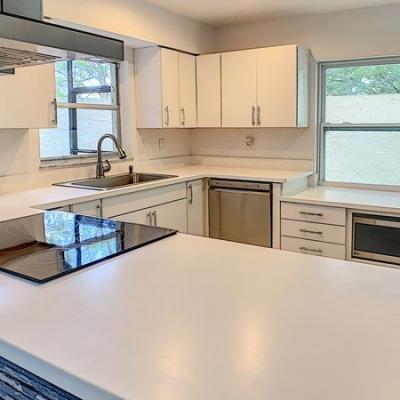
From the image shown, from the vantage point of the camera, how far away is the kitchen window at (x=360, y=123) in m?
3.80

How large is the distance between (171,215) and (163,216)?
0.10 meters

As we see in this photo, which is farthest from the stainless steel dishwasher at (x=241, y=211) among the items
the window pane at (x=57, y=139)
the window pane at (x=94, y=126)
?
the window pane at (x=57, y=139)

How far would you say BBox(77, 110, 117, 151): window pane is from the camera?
373 centimetres

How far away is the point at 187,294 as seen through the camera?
117 cm

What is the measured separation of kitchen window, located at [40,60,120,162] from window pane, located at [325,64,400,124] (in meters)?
1.91

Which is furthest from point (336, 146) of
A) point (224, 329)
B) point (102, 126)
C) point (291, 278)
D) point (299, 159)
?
point (224, 329)

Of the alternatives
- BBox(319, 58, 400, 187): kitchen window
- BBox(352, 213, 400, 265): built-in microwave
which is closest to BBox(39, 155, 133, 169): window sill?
BBox(319, 58, 400, 187): kitchen window

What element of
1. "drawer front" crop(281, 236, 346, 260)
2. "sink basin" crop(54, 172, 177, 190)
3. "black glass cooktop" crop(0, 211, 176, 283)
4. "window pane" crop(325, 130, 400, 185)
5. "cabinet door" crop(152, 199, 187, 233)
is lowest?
"drawer front" crop(281, 236, 346, 260)

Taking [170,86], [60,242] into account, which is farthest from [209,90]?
[60,242]

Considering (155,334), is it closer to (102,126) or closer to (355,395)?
(355,395)

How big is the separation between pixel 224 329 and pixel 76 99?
305 centimetres

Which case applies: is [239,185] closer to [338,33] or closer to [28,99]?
[338,33]

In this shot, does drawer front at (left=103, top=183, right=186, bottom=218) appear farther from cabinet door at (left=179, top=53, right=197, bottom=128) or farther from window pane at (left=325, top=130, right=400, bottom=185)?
window pane at (left=325, top=130, right=400, bottom=185)

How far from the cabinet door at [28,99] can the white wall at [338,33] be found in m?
2.14
